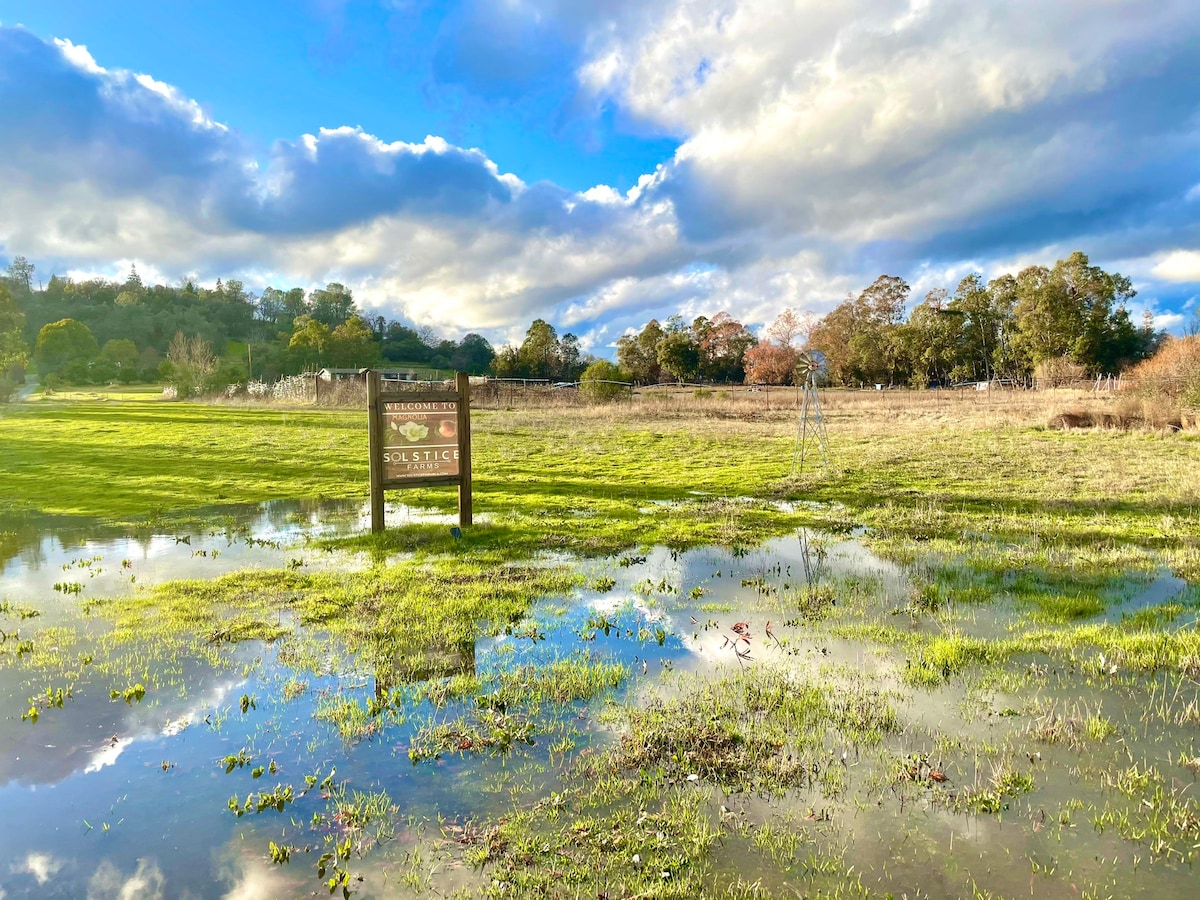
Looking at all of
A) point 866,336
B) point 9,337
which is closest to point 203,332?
point 9,337

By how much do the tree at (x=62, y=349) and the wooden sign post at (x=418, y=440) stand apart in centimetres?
7643

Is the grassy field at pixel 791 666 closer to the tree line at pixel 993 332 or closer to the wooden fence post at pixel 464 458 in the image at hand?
the wooden fence post at pixel 464 458

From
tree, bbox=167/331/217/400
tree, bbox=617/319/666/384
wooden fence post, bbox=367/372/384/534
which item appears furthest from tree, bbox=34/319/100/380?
wooden fence post, bbox=367/372/384/534

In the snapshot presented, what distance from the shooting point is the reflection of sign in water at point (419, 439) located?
32.1 feet

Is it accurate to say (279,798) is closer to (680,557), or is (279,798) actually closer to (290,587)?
(290,587)

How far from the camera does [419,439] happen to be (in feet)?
32.7

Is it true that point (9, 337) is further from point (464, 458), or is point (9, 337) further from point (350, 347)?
point (350, 347)

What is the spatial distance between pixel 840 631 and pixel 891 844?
2834 mm

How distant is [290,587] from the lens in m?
7.32

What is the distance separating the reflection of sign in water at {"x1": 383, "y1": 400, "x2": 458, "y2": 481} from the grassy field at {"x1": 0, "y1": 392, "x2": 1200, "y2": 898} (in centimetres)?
97

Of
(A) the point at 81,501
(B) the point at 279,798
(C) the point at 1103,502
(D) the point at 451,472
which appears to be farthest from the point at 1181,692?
(A) the point at 81,501

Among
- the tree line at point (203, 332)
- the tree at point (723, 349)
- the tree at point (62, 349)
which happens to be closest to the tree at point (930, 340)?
the tree at point (723, 349)

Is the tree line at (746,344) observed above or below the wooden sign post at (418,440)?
above

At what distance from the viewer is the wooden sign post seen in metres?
9.67
